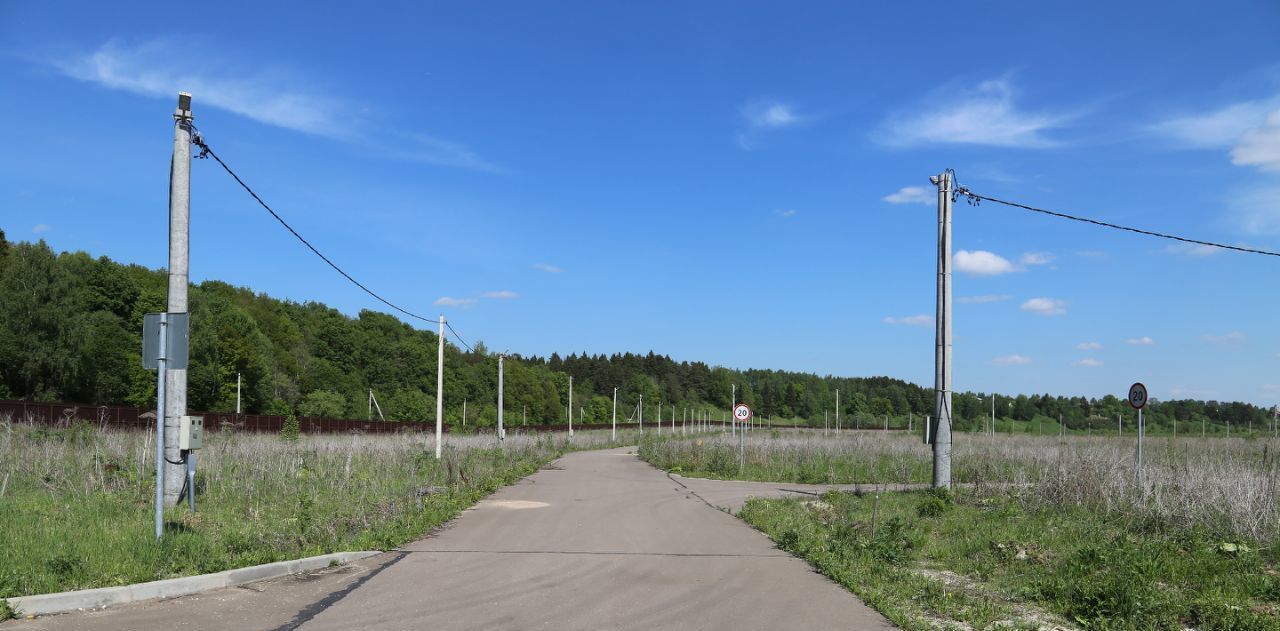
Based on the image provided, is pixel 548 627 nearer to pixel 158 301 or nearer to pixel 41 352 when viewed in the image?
pixel 41 352

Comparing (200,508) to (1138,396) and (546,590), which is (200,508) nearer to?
(546,590)

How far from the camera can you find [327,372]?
105188 mm

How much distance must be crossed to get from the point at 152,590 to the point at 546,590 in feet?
12.6

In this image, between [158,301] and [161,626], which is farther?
[158,301]

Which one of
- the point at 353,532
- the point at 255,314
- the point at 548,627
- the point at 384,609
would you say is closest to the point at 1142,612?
the point at 548,627

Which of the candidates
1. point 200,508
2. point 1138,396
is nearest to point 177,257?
point 200,508

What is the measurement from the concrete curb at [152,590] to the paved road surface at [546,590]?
18 centimetres

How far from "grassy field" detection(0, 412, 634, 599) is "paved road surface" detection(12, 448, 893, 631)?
0.84 metres

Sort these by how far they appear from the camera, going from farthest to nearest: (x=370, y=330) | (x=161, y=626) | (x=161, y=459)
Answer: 1. (x=370, y=330)
2. (x=161, y=459)
3. (x=161, y=626)

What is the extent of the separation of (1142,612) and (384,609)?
283 inches

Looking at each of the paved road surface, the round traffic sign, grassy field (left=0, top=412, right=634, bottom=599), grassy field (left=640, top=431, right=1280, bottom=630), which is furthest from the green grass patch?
grassy field (left=0, top=412, right=634, bottom=599)

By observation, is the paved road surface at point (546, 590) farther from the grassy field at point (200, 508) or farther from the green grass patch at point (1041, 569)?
the grassy field at point (200, 508)

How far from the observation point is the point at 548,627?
7.69 meters

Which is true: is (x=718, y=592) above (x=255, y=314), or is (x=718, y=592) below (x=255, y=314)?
below
